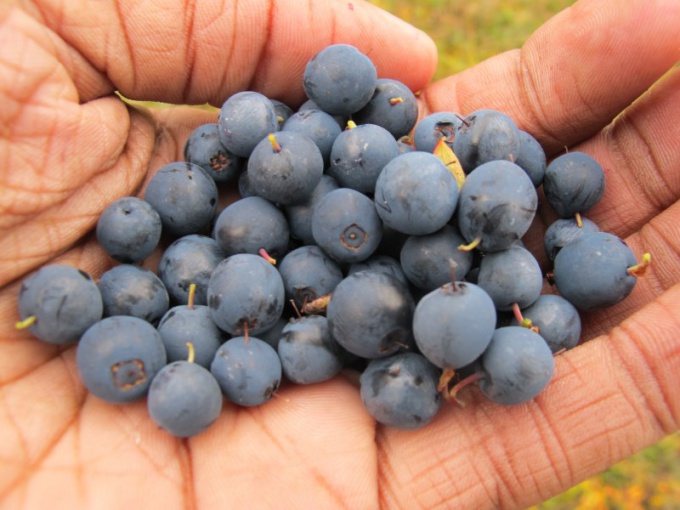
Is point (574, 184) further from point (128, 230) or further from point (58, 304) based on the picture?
point (58, 304)

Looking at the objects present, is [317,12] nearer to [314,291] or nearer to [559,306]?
[314,291]

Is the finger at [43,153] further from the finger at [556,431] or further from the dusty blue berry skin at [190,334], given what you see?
the finger at [556,431]

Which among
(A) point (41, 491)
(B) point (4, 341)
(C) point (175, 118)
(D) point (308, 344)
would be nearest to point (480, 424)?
(D) point (308, 344)

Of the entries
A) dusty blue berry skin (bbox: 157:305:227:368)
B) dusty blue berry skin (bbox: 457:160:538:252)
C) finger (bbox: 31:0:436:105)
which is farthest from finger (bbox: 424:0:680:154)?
dusty blue berry skin (bbox: 157:305:227:368)

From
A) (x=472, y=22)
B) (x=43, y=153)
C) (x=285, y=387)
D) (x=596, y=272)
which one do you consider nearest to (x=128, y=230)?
(x=43, y=153)

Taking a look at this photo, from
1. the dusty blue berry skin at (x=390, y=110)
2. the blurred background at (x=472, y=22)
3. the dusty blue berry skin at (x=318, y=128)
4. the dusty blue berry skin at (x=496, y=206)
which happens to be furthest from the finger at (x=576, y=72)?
the blurred background at (x=472, y=22)
